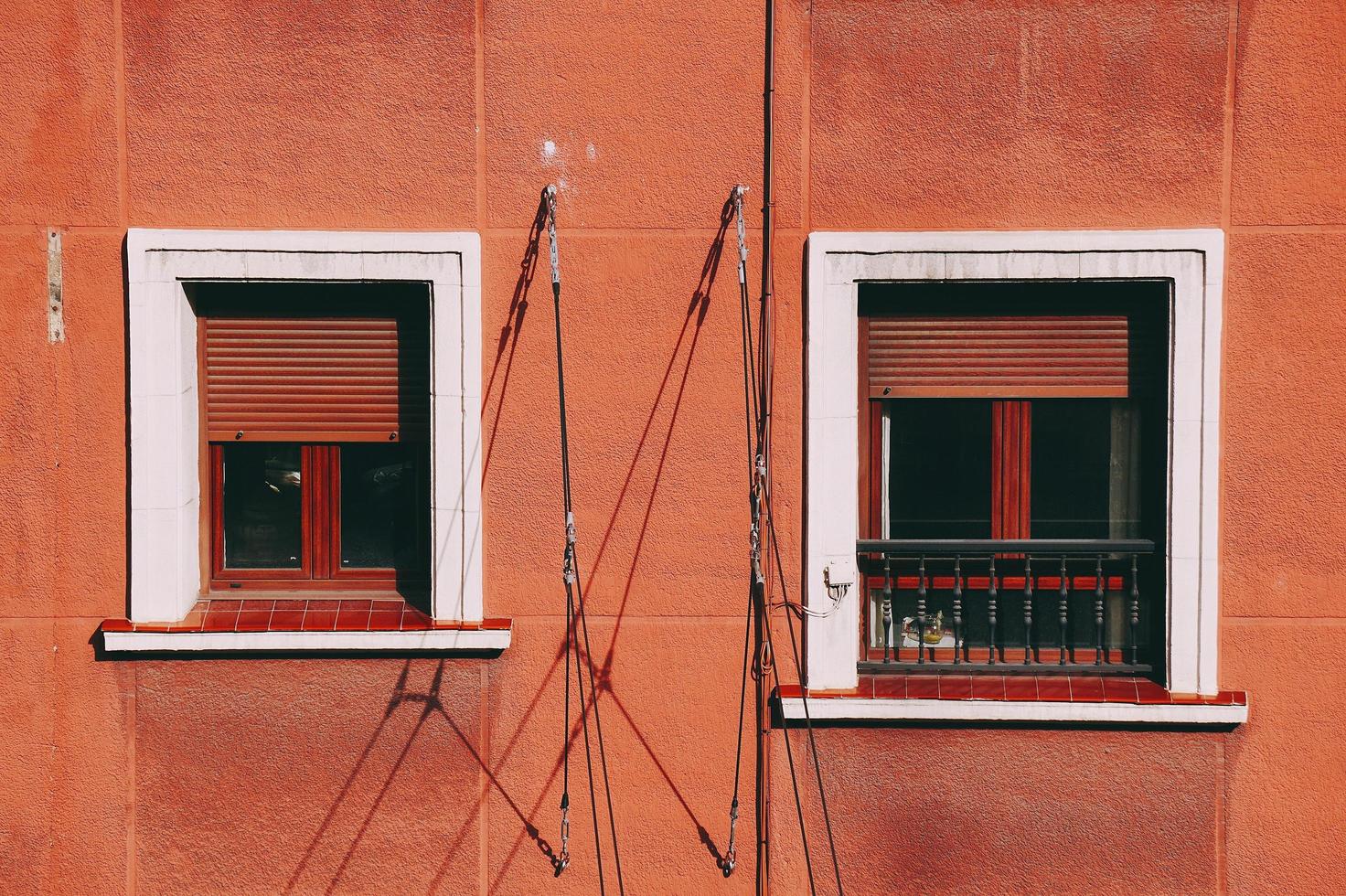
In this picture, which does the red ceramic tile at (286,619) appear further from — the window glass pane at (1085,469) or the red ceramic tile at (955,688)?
the window glass pane at (1085,469)

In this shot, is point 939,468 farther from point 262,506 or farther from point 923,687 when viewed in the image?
point 262,506

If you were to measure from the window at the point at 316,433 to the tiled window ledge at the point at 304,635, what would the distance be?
315mm

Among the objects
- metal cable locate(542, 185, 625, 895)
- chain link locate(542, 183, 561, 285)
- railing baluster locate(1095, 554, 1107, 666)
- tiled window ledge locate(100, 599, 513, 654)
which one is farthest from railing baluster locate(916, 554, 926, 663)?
chain link locate(542, 183, 561, 285)

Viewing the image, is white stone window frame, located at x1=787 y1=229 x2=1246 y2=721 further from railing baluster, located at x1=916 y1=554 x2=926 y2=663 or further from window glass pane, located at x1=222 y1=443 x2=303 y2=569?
window glass pane, located at x1=222 y1=443 x2=303 y2=569

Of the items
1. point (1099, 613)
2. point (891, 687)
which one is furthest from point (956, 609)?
point (1099, 613)

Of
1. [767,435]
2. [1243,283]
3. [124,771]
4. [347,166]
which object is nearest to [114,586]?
[124,771]

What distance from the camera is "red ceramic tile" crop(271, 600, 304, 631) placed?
17.4 feet

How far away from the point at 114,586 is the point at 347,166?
7.87ft

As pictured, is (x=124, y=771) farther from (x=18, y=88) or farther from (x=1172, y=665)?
(x=1172, y=665)

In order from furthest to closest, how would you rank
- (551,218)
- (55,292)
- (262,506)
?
(262,506)
(55,292)
(551,218)

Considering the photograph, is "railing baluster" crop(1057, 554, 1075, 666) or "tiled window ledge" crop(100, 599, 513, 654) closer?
"tiled window ledge" crop(100, 599, 513, 654)

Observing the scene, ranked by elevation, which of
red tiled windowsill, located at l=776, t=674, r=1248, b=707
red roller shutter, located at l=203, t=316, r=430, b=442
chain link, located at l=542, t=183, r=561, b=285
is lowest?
red tiled windowsill, located at l=776, t=674, r=1248, b=707

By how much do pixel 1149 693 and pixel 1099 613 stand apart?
0.45 metres

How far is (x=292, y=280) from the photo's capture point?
5.27 m
